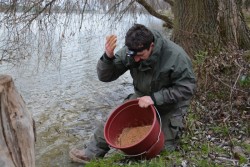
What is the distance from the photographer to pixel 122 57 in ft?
14.1

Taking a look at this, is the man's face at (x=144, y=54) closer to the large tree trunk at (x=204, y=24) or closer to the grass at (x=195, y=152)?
the grass at (x=195, y=152)

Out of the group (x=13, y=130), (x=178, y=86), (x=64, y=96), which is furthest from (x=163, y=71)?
(x=64, y=96)

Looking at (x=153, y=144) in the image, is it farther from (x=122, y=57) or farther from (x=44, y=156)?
(x=44, y=156)

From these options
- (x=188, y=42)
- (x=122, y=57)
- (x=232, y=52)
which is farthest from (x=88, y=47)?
(x=122, y=57)

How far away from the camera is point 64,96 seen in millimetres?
8578

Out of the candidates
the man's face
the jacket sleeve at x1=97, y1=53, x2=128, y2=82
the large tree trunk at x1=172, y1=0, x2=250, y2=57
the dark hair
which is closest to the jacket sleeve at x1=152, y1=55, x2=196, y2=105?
the man's face

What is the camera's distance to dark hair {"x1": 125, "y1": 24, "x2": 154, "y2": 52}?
3.89m

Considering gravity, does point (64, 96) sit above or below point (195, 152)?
below

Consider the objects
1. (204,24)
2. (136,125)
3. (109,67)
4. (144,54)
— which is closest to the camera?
(144,54)

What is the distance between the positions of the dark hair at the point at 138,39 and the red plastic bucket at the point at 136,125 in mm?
646

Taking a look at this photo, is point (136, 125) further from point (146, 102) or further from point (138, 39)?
point (138, 39)

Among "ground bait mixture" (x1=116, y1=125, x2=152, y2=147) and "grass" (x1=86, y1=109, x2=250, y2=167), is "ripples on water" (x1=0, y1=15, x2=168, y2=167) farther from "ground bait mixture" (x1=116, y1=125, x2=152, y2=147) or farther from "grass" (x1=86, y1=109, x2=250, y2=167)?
"grass" (x1=86, y1=109, x2=250, y2=167)

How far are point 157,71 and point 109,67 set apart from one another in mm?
530

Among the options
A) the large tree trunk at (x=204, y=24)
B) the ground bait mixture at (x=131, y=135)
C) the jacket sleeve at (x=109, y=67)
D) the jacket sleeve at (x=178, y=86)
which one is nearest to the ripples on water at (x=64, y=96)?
the ground bait mixture at (x=131, y=135)
